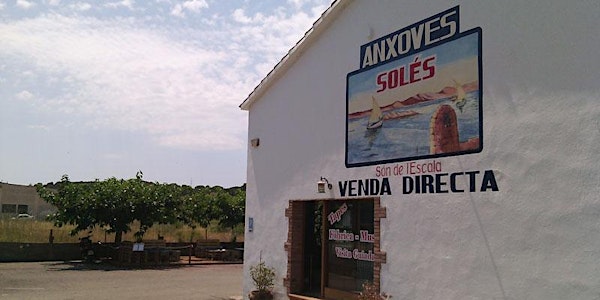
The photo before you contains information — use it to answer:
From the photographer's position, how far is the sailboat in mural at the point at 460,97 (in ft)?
28.5

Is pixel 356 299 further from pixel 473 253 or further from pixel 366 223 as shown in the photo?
pixel 473 253

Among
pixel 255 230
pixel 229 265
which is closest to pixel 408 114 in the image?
pixel 255 230

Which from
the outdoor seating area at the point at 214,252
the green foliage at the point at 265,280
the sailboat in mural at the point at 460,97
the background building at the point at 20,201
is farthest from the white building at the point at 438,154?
the background building at the point at 20,201

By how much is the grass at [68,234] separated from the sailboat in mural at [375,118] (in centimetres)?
2081

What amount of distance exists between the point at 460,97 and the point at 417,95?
0.96 m

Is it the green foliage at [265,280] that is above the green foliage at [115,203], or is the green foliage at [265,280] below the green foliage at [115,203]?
below

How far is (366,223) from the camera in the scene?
10695 millimetres

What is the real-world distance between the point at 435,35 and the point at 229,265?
19.5m

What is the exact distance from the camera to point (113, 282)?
18016 millimetres

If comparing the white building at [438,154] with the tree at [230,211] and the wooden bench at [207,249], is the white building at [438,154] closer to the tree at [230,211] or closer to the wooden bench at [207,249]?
the wooden bench at [207,249]

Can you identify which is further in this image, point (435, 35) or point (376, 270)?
point (376, 270)

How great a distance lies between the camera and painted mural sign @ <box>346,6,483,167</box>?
863 cm

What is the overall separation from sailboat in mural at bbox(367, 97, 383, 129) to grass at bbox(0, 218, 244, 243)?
20.8 m

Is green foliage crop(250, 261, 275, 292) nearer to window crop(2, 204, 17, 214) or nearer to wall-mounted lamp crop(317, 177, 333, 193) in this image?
wall-mounted lamp crop(317, 177, 333, 193)
